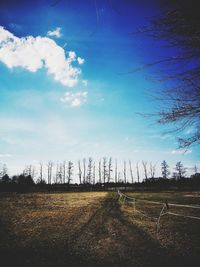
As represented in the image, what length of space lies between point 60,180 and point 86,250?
88.8 metres

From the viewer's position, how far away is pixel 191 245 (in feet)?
20.8

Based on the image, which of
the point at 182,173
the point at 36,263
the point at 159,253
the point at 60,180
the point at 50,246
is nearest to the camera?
the point at 36,263

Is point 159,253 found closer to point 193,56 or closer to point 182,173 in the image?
point 193,56

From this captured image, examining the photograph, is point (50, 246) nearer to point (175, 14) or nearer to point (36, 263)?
point (36, 263)

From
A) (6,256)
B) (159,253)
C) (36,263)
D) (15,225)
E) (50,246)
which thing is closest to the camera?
(36,263)

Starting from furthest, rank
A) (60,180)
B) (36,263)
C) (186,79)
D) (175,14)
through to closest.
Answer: (60,180) → (36,263) → (186,79) → (175,14)

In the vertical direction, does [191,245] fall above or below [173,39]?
below

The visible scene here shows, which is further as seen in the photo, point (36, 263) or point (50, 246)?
point (50, 246)

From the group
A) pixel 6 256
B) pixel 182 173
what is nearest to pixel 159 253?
pixel 6 256

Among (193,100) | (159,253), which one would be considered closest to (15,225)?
(159,253)

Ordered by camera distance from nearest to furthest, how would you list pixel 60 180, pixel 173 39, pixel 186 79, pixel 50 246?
pixel 173 39 < pixel 186 79 < pixel 50 246 < pixel 60 180

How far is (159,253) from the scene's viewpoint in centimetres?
557

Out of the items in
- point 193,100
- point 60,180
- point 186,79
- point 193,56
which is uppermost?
point 193,56

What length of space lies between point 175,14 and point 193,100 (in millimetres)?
1722
